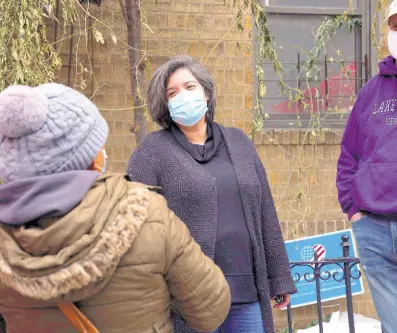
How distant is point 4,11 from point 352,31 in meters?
3.69

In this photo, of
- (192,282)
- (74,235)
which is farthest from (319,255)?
(74,235)

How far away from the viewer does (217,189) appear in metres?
3.11

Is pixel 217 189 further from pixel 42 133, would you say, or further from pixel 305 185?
pixel 305 185

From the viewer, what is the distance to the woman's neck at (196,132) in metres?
3.34

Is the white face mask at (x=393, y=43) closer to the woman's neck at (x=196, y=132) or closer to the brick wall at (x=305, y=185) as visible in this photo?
the woman's neck at (x=196, y=132)

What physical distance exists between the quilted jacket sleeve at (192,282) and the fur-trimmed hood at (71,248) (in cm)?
15

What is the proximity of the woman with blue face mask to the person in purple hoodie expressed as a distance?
0.46m

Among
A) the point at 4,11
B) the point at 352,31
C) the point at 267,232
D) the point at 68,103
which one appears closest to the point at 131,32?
the point at 4,11

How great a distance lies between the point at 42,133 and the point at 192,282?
2.00ft

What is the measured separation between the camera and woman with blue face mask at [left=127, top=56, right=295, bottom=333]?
122 inches

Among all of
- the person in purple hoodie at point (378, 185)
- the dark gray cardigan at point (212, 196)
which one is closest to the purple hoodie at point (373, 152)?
the person in purple hoodie at point (378, 185)

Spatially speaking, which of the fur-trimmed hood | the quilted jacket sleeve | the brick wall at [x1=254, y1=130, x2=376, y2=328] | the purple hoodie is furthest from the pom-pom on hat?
the brick wall at [x1=254, y1=130, x2=376, y2=328]

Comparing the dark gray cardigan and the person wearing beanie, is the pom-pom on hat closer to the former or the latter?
the person wearing beanie

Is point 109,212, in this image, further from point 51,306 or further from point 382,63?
point 382,63
